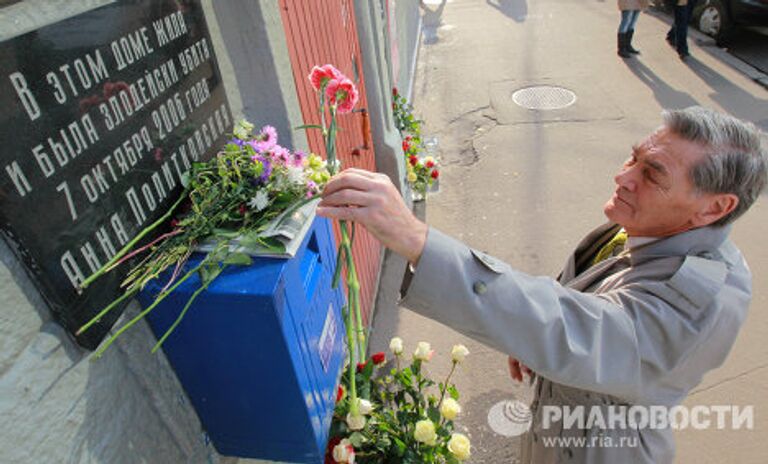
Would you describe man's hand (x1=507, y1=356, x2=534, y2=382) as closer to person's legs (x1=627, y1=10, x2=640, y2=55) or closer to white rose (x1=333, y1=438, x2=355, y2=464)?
white rose (x1=333, y1=438, x2=355, y2=464)

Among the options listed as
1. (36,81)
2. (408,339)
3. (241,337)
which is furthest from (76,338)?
(408,339)

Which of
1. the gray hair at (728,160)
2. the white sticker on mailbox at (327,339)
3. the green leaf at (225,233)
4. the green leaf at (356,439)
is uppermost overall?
the green leaf at (225,233)

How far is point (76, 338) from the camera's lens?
38.2 inches

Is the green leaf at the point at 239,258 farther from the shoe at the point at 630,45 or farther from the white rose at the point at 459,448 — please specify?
the shoe at the point at 630,45

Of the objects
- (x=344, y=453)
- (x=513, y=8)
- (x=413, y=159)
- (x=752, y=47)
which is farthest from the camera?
(x=513, y=8)

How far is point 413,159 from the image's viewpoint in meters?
4.69

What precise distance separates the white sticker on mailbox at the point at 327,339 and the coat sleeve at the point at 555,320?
37 centimetres

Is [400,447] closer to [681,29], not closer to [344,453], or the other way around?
[344,453]

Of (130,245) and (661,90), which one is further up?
(130,245)

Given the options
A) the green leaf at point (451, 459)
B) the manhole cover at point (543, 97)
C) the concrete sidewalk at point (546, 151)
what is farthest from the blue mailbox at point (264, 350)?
the manhole cover at point (543, 97)

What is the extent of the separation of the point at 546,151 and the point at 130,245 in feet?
17.1

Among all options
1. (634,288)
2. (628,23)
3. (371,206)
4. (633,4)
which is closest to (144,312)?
(371,206)

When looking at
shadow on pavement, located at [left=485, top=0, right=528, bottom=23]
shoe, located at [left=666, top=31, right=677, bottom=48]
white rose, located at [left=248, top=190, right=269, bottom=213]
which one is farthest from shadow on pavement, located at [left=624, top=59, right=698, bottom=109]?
white rose, located at [left=248, top=190, right=269, bottom=213]

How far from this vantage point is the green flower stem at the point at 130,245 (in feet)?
3.16
